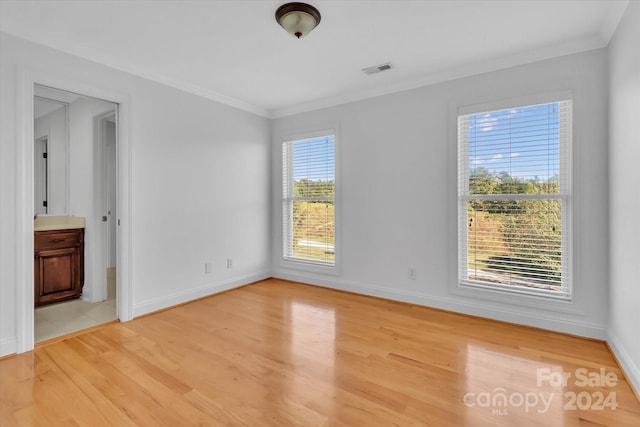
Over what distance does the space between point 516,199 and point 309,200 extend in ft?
8.38

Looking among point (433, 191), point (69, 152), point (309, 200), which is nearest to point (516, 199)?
point (433, 191)

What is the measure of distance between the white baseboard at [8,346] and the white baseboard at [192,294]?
0.90m

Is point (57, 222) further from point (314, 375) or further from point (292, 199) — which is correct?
point (314, 375)

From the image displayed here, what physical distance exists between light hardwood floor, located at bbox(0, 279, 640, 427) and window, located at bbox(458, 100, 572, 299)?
0.50m

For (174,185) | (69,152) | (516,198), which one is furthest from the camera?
(69,152)

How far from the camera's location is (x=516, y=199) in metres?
3.05

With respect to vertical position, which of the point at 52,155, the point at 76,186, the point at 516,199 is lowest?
the point at 516,199

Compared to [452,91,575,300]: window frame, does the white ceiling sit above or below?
above

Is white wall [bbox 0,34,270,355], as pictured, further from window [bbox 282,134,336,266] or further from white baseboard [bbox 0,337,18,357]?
window [bbox 282,134,336,266]

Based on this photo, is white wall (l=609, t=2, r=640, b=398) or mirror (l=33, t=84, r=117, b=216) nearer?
white wall (l=609, t=2, r=640, b=398)

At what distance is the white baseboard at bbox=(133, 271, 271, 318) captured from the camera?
334 cm

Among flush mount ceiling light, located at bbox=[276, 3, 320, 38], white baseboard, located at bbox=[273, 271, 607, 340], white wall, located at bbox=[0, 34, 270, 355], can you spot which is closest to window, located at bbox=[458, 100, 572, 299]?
white baseboard, located at bbox=[273, 271, 607, 340]

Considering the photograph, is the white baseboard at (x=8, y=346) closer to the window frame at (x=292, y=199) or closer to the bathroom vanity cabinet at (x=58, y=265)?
the bathroom vanity cabinet at (x=58, y=265)

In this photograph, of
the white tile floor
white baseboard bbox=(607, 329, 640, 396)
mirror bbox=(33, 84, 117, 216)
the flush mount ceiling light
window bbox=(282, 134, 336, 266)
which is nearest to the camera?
white baseboard bbox=(607, 329, 640, 396)
